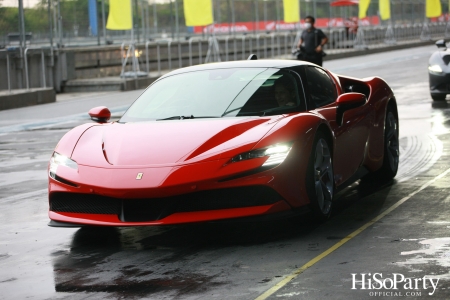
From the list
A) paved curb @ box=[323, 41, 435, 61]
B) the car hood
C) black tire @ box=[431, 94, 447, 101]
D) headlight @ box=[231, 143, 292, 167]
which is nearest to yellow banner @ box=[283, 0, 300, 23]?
paved curb @ box=[323, 41, 435, 61]

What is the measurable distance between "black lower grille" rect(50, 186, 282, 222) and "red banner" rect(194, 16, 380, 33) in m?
29.2

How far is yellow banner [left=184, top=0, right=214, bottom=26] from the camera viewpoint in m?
29.2

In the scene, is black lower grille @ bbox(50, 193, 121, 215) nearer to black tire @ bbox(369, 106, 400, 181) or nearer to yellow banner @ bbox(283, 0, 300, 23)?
black tire @ bbox(369, 106, 400, 181)

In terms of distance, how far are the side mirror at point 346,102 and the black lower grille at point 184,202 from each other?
165 cm

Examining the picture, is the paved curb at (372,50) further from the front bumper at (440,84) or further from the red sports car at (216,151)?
the red sports car at (216,151)

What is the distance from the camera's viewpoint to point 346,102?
8141 mm

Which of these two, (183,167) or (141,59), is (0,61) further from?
(183,167)

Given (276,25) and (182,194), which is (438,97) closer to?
(182,194)

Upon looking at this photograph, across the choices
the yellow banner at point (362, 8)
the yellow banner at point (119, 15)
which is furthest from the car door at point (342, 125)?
the yellow banner at point (362, 8)

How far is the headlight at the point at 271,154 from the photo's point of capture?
6.73m

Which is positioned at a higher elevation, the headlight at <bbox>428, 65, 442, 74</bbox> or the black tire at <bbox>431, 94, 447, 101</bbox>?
the headlight at <bbox>428, 65, 442, 74</bbox>

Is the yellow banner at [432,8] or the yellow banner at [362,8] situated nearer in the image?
the yellow banner at [362,8]

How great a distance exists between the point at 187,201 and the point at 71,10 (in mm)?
22709

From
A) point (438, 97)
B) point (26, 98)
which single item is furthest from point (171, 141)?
point (26, 98)
